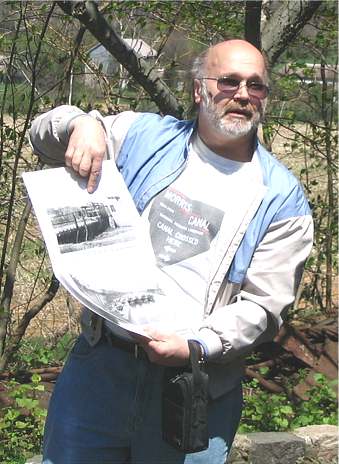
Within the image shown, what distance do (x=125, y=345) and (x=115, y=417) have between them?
0.21 meters

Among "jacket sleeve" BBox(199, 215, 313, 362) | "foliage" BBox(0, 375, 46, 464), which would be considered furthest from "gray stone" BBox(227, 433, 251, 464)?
"jacket sleeve" BBox(199, 215, 313, 362)

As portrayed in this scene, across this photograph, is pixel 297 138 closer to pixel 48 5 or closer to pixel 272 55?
pixel 272 55

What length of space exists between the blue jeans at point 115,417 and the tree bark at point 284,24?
8.69 ft

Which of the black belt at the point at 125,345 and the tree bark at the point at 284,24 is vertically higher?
the tree bark at the point at 284,24

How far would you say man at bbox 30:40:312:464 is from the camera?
2785mm

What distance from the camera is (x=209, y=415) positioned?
2.84 meters

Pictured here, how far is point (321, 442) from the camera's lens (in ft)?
16.1

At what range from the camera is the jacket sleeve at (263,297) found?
2729mm

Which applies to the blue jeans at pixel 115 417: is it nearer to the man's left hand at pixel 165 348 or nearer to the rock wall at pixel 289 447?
the man's left hand at pixel 165 348

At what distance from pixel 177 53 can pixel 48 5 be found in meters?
1.14

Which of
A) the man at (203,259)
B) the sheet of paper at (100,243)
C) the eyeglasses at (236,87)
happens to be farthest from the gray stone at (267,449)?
the eyeglasses at (236,87)

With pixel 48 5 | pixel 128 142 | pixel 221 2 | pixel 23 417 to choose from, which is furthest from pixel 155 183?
pixel 221 2

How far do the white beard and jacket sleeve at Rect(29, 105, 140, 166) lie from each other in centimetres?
29

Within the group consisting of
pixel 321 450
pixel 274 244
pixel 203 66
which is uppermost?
pixel 203 66
